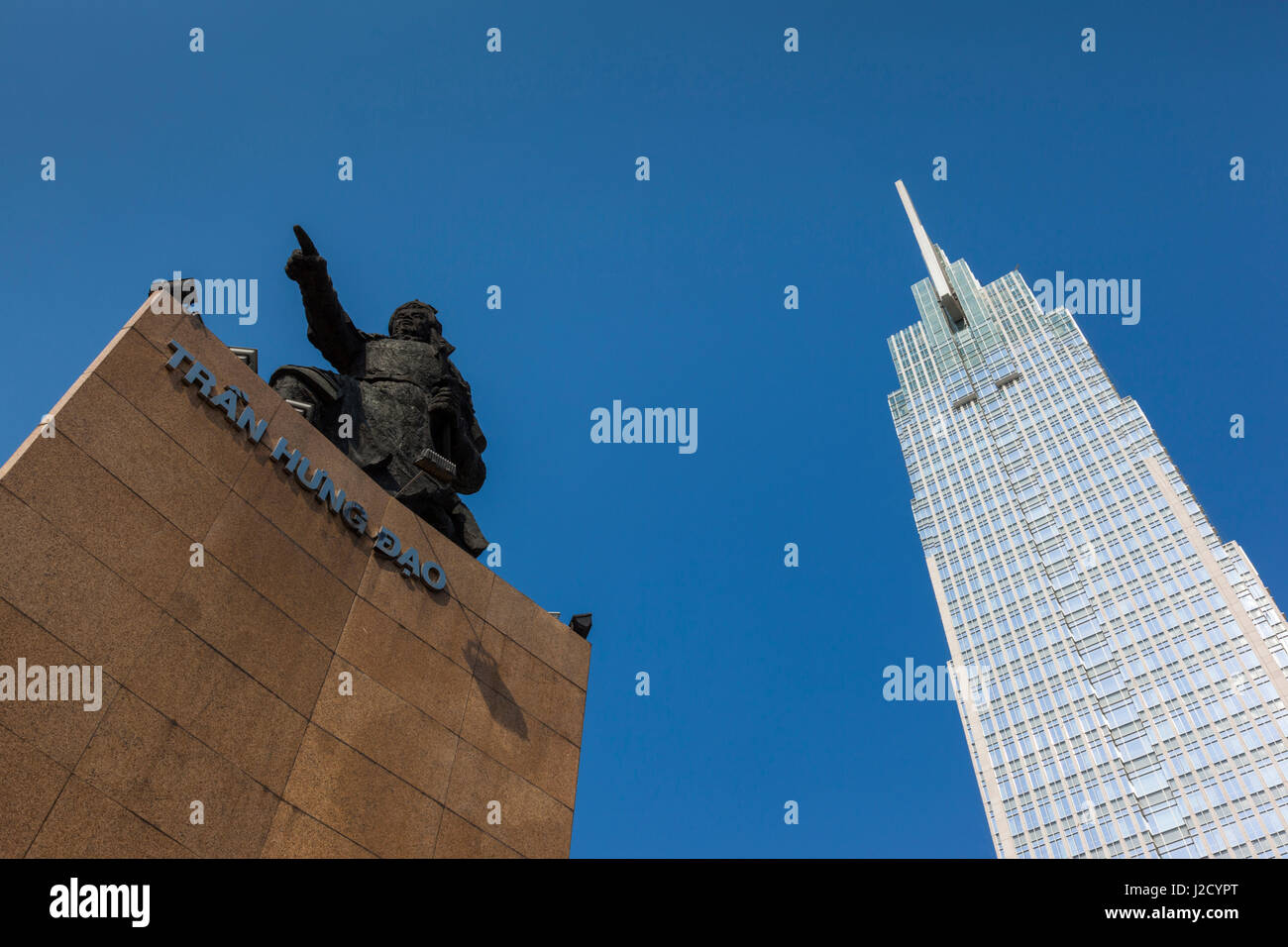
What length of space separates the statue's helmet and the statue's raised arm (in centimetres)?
78

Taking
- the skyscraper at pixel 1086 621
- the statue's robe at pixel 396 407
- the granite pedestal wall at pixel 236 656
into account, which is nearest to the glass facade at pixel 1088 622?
the skyscraper at pixel 1086 621

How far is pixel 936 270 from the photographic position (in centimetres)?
13412

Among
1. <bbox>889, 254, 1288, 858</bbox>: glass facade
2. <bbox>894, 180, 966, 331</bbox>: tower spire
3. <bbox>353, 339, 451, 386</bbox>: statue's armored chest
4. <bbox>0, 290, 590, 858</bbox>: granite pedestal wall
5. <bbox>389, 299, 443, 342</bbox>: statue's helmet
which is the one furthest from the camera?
<bbox>894, 180, 966, 331</bbox>: tower spire

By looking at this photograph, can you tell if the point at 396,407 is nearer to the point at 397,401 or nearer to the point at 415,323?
the point at 397,401

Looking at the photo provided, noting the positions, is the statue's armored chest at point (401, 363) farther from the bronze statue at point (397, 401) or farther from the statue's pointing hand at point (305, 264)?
the statue's pointing hand at point (305, 264)

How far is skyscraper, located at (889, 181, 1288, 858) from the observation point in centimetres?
7431

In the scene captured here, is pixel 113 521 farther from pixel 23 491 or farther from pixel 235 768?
pixel 235 768

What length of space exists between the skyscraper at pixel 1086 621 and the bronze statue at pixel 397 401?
74.4 metres

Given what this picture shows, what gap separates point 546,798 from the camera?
35.7 ft

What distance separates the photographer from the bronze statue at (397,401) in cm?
1228

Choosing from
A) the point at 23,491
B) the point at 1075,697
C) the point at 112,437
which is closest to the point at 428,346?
the point at 112,437
